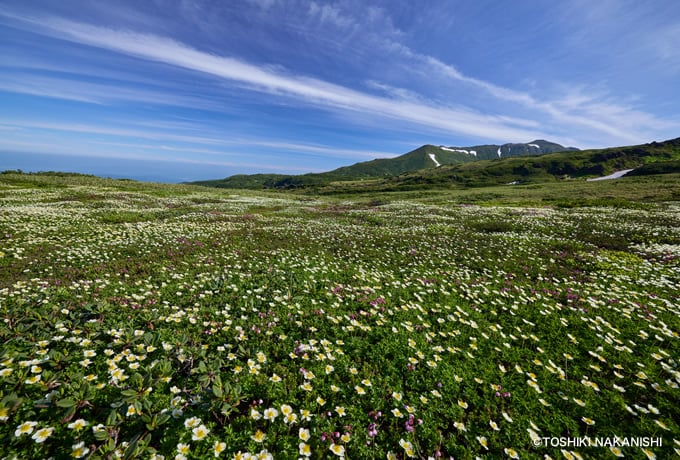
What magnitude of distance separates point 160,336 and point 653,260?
2378 cm

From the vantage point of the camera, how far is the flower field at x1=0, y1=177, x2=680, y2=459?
411 cm

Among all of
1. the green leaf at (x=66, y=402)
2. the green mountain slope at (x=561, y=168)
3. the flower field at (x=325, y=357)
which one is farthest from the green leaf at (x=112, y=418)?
the green mountain slope at (x=561, y=168)

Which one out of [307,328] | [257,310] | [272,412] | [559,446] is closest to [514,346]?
[559,446]

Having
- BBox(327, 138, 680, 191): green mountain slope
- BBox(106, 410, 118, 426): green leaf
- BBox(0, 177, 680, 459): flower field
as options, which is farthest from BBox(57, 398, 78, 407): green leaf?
BBox(327, 138, 680, 191): green mountain slope

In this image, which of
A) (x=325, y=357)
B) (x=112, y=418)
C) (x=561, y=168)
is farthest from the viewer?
(x=561, y=168)

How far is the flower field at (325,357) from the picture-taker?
13.5 feet

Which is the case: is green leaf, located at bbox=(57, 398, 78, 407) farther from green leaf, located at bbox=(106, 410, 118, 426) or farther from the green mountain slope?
the green mountain slope

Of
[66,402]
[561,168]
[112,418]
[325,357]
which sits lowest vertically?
[325,357]

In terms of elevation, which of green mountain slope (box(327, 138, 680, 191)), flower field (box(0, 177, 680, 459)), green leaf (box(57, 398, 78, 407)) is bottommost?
flower field (box(0, 177, 680, 459))

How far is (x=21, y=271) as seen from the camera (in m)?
10.5

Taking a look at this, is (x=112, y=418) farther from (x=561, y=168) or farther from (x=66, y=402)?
(x=561, y=168)

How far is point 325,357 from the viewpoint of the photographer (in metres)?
6.00

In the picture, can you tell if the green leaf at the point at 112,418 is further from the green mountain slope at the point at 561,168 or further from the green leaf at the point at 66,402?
the green mountain slope at the point at 561,168

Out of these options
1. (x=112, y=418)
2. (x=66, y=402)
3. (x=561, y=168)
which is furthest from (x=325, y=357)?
(x=561, y=168)
